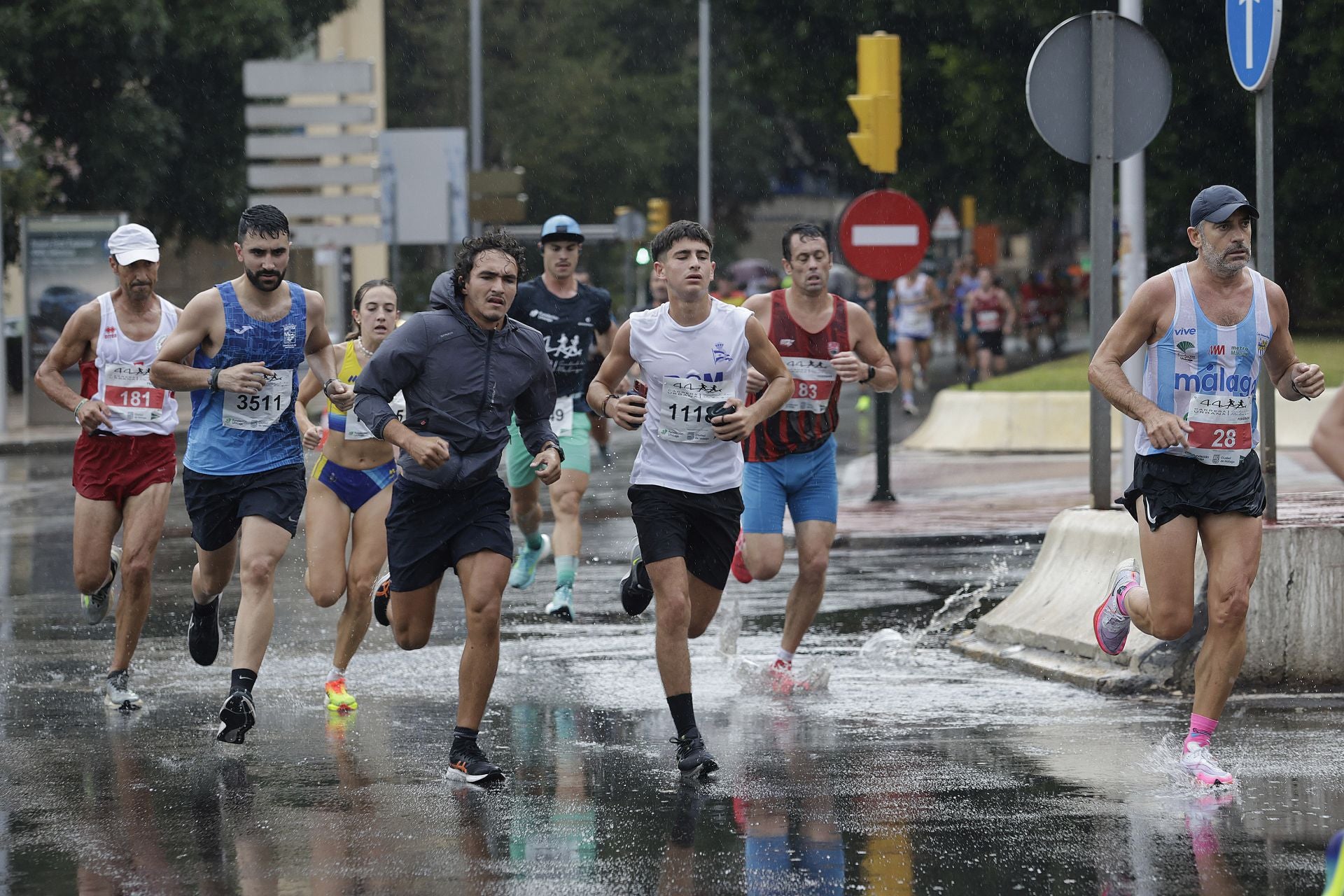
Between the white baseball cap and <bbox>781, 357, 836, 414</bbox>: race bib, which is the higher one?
the white baseball cap

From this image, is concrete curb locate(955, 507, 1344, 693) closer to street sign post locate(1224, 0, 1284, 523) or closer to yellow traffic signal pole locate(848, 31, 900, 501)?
street sign post locate(1224, 0, 1284, 523)

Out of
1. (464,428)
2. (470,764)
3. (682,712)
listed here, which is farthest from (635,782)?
(464,428)

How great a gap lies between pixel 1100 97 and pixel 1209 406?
3574 mm

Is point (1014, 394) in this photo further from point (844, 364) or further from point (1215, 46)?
point (844, 364)

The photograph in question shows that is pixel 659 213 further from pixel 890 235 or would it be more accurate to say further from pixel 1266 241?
pixel 1266 241

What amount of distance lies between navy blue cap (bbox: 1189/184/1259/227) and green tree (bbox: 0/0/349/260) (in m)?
27.5

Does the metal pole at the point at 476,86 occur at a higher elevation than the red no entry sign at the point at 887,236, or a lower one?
higher

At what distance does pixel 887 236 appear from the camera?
15.6 m

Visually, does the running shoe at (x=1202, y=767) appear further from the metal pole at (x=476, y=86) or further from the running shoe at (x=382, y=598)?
the metal pole at (x=476, y=86)

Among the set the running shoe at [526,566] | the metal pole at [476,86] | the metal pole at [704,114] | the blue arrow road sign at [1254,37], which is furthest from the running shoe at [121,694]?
the metal pole at [704,114]

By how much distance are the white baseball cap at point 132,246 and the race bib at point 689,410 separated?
270 centimetres

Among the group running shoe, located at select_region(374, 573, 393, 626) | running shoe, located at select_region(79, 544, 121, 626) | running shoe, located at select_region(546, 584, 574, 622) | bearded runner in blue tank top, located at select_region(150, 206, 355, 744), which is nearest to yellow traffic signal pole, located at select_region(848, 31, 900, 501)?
running shoe, located at select_region(546, 584, 574, 622)

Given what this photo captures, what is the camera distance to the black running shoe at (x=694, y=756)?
22.4ft

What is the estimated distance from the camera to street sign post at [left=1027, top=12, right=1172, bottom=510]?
997 cm
